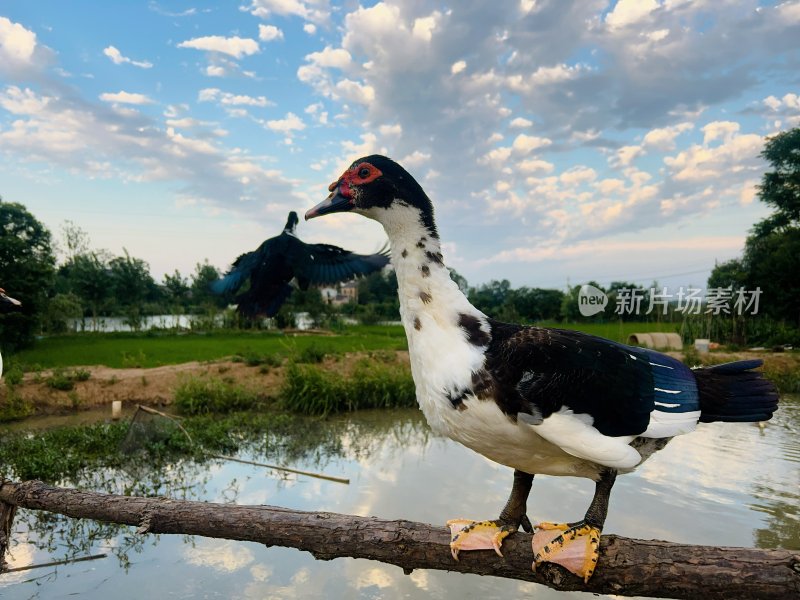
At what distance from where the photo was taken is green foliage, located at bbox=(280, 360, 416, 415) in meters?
9.14

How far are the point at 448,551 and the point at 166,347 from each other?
1459 cm

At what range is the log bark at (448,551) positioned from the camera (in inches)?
65.5

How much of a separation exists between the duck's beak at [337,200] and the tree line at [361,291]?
9.03m

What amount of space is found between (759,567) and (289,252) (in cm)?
224

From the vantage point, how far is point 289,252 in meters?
2.77

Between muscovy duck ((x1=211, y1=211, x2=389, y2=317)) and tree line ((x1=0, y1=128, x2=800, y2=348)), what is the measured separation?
8.08m

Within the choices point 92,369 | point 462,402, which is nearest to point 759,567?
point 462,402

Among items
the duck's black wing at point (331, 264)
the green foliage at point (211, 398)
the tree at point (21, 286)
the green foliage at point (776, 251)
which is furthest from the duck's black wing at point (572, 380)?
the green foliage at point (776, 251)

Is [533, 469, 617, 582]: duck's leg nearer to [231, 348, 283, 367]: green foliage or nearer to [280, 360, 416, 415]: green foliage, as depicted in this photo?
[280, 360, 416, 415]: green foliage

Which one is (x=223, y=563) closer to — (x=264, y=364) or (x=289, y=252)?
(x=289, y=252)

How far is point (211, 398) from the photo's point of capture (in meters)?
9.15

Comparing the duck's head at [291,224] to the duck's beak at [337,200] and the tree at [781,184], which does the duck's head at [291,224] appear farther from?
the tree at [781,184]

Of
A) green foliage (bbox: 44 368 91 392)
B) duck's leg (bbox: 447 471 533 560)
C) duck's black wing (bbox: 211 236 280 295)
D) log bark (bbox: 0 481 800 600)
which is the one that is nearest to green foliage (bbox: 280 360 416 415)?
green foliage (bbox: 44 368 91 392)

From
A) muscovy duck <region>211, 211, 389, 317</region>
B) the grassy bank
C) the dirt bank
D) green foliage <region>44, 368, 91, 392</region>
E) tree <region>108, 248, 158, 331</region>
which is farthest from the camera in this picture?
tree <region>108, 248, 158, 331</region>
